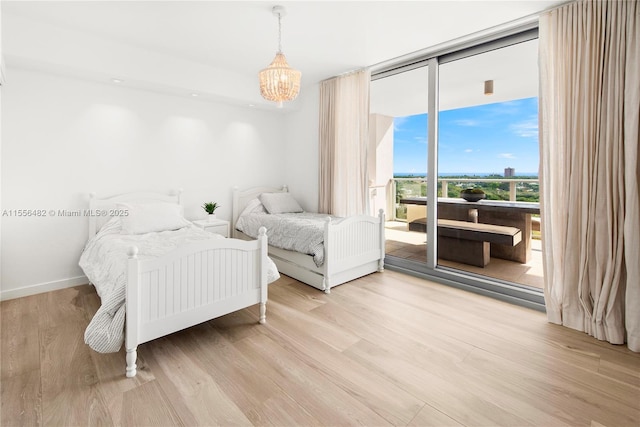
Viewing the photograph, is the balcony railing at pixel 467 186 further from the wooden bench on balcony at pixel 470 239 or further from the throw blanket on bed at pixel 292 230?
the throw blanket on bed at pixel 292 230

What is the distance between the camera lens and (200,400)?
173 centimetres

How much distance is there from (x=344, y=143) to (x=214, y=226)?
197cm

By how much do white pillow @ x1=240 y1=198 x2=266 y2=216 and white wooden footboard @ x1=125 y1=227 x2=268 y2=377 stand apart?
6.78 feet

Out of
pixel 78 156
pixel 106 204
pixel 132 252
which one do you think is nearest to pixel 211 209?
pixel 106 204

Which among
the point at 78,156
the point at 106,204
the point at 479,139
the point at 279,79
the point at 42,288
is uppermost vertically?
the point at 279,79

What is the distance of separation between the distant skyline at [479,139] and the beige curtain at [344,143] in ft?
1.71

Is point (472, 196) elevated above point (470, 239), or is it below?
above

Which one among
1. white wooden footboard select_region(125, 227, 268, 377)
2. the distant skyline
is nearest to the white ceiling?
the distant skyline

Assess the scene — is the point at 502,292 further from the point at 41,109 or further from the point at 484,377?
the point at 41,109

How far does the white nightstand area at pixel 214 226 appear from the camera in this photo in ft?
12.7

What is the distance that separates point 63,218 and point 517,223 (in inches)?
184

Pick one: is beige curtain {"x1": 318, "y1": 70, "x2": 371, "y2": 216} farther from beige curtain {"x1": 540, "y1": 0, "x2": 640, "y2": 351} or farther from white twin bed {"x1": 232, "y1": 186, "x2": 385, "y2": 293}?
beige curtain {"x1": 540, "y1": 0, "x2": 640, "y2": 351}

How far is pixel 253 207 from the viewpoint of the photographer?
180 inches

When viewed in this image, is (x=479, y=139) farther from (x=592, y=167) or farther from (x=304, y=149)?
(x=304, y=149)
